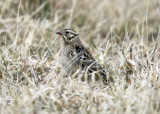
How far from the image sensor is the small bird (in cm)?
543

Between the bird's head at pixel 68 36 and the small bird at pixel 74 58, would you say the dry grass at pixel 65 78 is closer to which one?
the small bird at pixel 74 58

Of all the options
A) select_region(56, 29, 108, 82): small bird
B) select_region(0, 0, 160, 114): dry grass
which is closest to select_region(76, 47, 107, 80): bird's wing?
select_region(56, 29, 108, 82): small bird

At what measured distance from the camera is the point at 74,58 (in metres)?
5.55

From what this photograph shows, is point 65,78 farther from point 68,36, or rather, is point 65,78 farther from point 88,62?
point 68,36

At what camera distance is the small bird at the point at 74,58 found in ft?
17.8

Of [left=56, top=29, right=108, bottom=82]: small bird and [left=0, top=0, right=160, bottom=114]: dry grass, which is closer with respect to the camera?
[left=0, top=0, right=160, bottom=114]: dry grass

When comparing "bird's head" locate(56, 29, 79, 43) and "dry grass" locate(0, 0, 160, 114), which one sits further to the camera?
"bird's head" locate(56, 29, 79, 43)

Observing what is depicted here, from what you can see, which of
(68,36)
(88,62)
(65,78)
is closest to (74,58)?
(88,62)

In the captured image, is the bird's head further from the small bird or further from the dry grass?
the dry grass

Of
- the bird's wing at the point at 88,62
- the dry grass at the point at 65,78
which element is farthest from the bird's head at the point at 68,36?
the dry grass at the point at 65,78

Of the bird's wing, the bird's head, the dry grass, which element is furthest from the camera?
the bird's head

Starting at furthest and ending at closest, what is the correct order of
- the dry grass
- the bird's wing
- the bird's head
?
1. the bird's head
2. the bird's wing
3. the dry grass

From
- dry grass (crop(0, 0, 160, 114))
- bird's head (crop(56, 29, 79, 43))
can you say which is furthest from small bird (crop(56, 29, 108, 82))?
dry grass (crop(0, 0, 160, 114))

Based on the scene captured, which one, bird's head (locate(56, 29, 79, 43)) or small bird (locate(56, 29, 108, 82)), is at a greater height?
bird's head (locate(56, 29, 79, 43))
